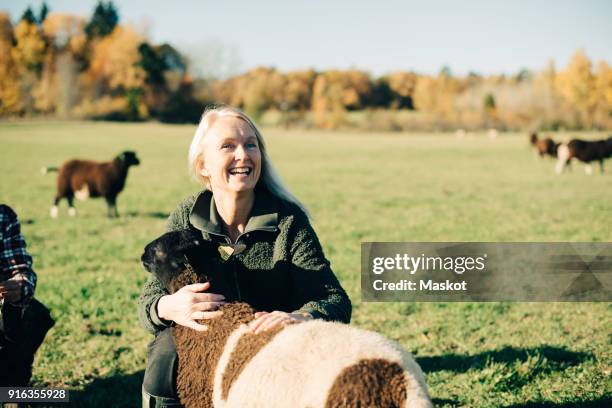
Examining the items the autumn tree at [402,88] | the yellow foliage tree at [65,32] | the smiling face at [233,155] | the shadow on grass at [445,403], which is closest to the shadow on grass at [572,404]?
the shadow on grass at [445,403]

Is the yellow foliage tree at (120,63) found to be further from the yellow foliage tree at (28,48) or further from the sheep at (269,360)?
the sheep at (269,360)

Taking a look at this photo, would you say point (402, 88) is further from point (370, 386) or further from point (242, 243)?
point (370, 386)

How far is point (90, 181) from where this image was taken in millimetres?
11703

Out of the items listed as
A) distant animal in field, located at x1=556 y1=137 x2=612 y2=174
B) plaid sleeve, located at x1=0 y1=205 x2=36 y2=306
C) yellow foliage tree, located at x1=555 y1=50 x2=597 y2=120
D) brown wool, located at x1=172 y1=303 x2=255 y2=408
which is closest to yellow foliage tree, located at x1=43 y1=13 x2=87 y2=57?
yellow foliage tree, located at x1=555 y1=50 x2=597 y2=120

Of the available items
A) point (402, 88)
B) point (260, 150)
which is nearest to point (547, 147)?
point (260, 150)

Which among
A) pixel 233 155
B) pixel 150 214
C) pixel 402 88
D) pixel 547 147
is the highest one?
pixel 402 88

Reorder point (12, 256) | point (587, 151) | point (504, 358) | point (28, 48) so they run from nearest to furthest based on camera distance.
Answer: point (12, 256) < point (504, 358) < point (587, 151) < point (28, 48)

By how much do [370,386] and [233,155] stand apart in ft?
5.28

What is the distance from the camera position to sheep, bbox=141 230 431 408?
1.96 m

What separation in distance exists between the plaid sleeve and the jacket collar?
1242 mm

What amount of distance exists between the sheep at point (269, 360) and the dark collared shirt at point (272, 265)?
0.14 meters

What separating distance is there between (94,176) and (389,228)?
7.18 metres

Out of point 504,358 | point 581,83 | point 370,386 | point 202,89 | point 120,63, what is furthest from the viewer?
point 202,89

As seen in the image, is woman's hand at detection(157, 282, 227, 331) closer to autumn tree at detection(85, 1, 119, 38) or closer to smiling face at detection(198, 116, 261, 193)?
smiling face at detection(198, 116, 261, 193)
